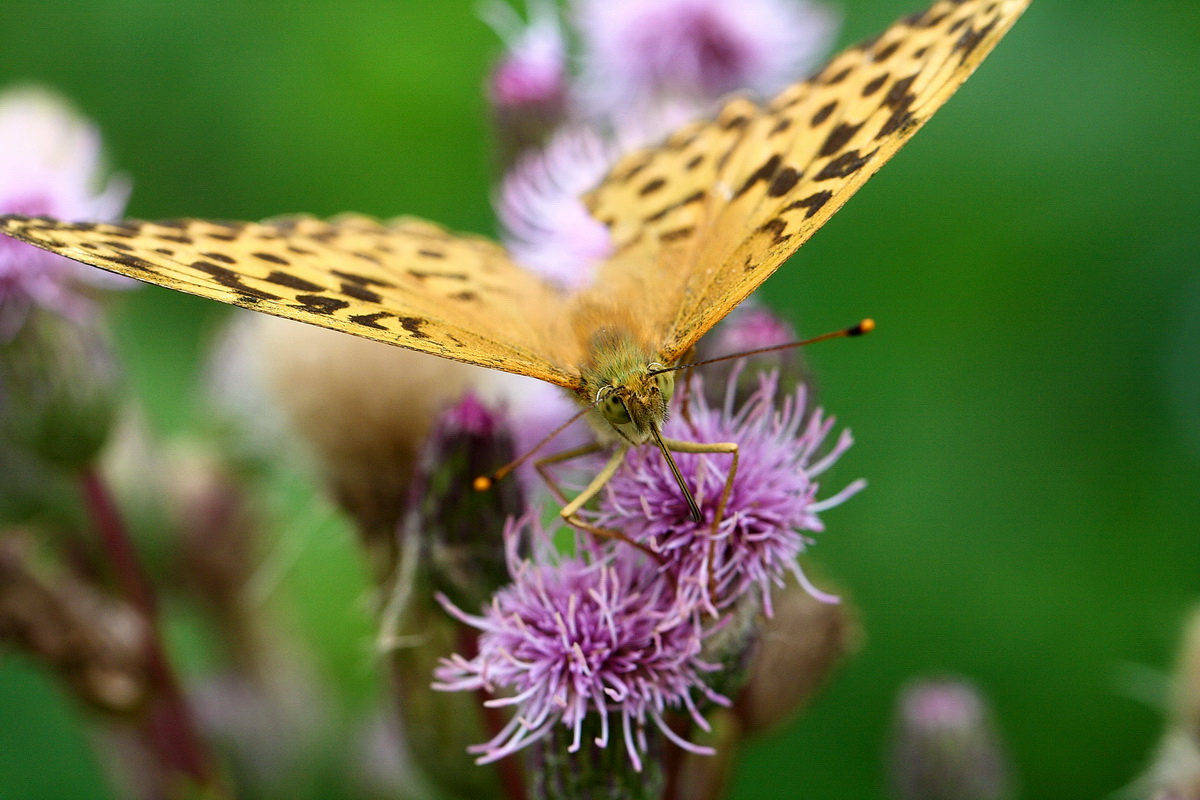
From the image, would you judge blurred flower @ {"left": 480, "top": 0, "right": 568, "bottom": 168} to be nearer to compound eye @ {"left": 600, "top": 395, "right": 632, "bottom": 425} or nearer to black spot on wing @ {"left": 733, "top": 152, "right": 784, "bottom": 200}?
black spot on wing @ {"left": 733, "top": 152, "right": 784, "bottom": 200}

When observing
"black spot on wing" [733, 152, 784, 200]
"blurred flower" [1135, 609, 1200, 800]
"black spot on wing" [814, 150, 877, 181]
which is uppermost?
"black spot on wing" [733, 152, 784, 200]

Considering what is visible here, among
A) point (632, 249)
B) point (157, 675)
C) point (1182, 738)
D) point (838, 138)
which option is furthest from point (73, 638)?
point (1182, 738)

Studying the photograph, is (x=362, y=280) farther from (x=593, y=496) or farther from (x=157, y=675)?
(x=157, y=675)

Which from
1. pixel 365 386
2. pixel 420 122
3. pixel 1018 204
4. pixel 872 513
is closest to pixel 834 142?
pixel 365 386

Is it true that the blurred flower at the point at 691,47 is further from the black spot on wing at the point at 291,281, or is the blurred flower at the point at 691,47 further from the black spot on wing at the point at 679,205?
the black spot on wing at the point at 291,281

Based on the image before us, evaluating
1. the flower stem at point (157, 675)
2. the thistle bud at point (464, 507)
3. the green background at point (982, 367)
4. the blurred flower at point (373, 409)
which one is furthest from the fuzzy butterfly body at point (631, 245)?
the green background at point (982, 367)

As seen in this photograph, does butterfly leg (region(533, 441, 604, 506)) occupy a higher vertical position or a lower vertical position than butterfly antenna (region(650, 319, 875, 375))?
lower

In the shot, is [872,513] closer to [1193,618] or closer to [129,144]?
[1193,618]

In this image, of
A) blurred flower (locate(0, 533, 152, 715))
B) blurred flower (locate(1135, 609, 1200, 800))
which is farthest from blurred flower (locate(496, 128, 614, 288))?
blurred flower (locate(1135, 609, 1200, 800))
